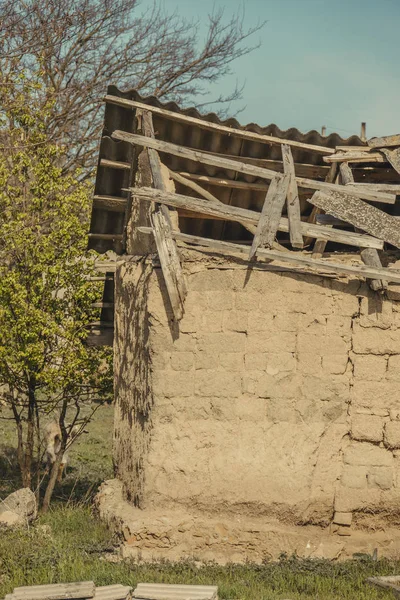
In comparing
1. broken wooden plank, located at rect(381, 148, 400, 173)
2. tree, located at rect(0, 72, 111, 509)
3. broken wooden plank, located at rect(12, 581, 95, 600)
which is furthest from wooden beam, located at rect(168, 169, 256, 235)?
broken wooden plank, located at rect(12, 581, 95, 600)

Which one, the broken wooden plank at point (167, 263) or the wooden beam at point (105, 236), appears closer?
the broken wooden plank at point (167, 263)

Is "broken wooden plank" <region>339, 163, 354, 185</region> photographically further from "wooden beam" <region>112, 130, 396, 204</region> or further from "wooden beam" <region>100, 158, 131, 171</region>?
"wooden beam" <region>100, 158, 131, 171</region>

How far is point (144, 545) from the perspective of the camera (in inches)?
262

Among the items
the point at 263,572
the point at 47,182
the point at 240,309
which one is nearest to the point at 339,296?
the point at 240,309

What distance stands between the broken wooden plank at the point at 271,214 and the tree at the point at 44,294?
300cm

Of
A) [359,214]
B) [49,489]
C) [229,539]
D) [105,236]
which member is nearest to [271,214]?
[359,214]

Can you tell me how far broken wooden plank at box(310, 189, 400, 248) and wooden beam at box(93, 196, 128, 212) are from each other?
91.4 inches

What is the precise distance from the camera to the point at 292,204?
23.2 ft

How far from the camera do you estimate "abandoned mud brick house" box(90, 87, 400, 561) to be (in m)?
6.74

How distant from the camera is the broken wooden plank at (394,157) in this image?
7586mm

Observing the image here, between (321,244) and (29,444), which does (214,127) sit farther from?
(29,444)

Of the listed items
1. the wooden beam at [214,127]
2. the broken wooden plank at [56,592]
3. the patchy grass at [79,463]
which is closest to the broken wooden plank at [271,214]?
the wooden beam at [214,127]

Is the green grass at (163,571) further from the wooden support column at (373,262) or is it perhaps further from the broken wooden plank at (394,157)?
the broken wooden plank at (394,157)

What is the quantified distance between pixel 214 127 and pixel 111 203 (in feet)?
5.67
